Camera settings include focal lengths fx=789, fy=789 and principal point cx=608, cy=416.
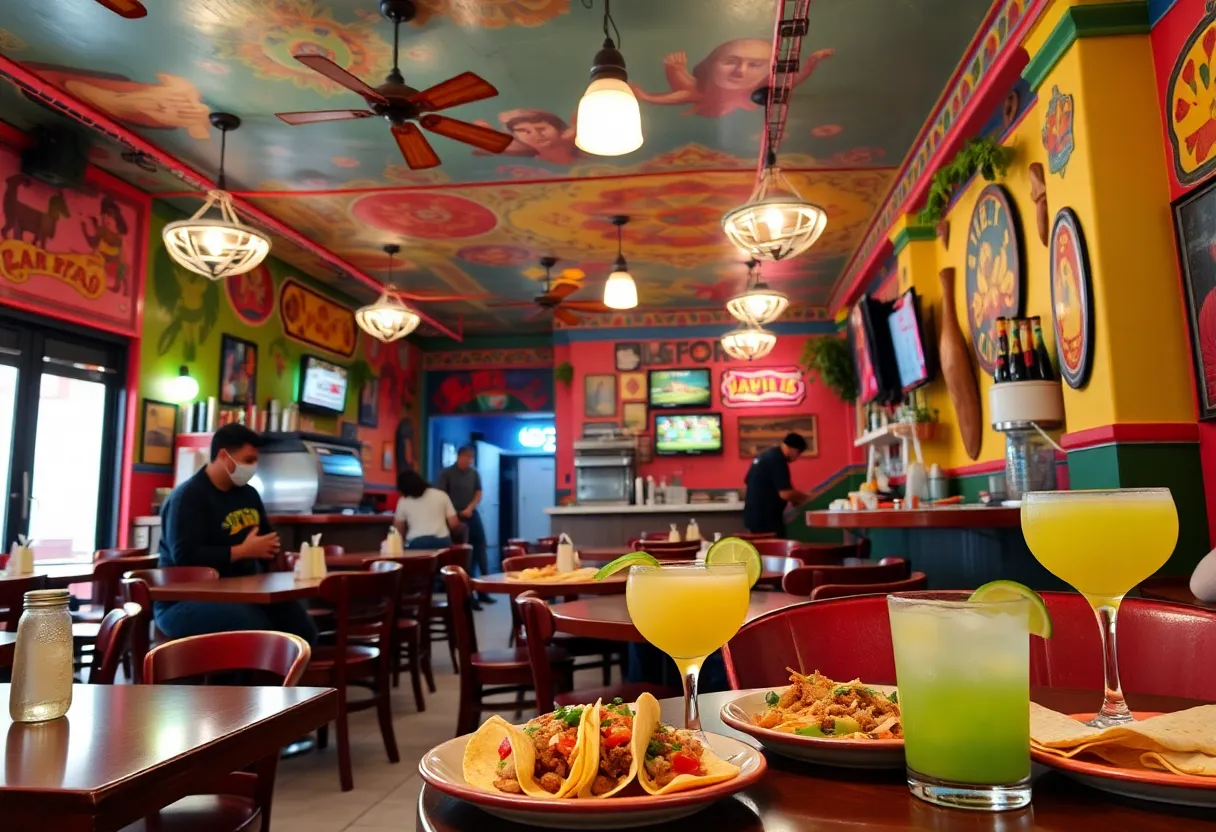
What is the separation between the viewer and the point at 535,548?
7.03 metres

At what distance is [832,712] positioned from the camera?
787 millimetres

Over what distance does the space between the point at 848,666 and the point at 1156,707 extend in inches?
17.5

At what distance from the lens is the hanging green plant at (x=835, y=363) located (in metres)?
8.91

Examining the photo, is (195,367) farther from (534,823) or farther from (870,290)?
(534,823)

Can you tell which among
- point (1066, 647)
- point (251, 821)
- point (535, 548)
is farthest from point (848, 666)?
point (535, 548)

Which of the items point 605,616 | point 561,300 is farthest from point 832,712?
point 561,300

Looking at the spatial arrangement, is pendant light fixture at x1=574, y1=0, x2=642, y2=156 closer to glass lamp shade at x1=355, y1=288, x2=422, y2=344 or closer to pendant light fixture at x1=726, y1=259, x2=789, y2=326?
pendant light fixture at x1=726, y1=259, x2=789, y2=326

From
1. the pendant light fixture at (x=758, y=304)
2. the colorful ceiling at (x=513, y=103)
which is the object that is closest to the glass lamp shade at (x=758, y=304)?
the pendant light fixture at (x=758, y=304)

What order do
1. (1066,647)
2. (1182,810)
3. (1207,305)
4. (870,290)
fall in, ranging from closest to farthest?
(1182,810), (1066,647), (1207,305), (870,290)

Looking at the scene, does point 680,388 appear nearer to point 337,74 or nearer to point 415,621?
point 415,621

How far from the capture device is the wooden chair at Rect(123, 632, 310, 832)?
1656mm

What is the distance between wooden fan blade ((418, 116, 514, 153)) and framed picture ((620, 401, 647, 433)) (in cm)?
636

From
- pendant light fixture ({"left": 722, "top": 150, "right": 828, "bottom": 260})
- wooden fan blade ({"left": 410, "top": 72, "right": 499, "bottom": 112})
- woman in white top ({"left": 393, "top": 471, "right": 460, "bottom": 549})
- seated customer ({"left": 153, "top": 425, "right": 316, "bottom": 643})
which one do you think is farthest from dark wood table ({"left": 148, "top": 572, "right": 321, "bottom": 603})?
woman in white top ({"left": 393, "top": 471, "right": 460, "bottom": 549})

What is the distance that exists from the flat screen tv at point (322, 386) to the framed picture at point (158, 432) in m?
1.85
